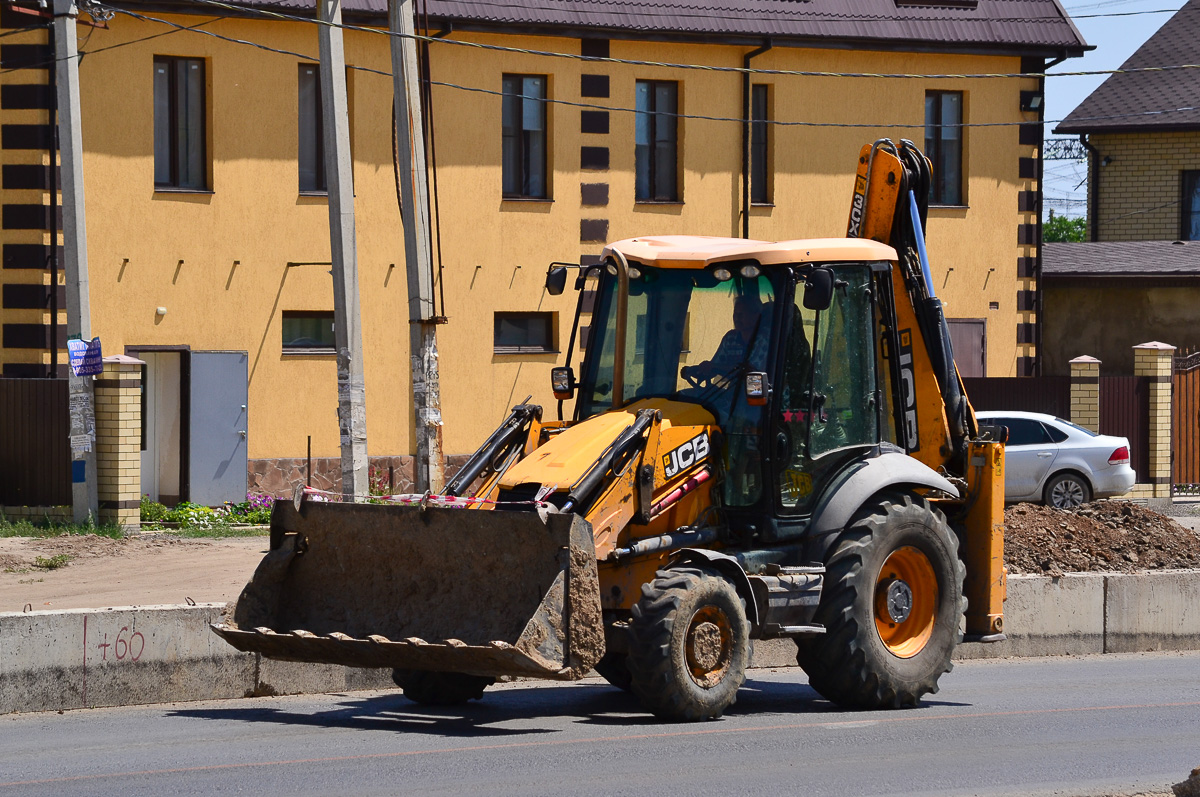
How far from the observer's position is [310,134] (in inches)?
996

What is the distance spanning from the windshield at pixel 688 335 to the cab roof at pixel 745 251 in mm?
92

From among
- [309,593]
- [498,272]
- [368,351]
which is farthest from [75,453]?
[309,593]

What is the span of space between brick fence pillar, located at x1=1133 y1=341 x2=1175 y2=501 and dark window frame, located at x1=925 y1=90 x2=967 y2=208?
4.16 meters

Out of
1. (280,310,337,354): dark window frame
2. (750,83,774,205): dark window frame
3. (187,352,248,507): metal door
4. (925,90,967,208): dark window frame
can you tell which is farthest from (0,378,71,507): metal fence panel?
(925,90,967,208): dark window frame

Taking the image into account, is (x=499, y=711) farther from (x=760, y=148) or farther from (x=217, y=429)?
(x=760, y=148)

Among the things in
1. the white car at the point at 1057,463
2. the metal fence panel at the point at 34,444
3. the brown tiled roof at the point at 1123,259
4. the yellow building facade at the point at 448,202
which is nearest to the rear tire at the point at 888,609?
the metal fence panel at the point at 34,444

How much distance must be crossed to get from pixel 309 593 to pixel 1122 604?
7865 millimetres

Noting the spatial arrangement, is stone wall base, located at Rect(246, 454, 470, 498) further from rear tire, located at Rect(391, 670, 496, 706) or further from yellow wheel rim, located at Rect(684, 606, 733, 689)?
yellow wheel rim, located at Rect(684, 606, 733, 689)

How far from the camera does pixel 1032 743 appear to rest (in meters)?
10.3

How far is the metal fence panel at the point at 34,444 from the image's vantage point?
850 inches

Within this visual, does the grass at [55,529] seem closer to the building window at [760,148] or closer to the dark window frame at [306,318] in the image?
the dark window frame at [306,318]

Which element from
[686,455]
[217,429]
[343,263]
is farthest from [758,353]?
[217,429]

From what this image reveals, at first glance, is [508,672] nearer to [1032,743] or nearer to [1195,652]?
[1032,743]

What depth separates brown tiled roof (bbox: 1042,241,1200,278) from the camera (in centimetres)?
3403
